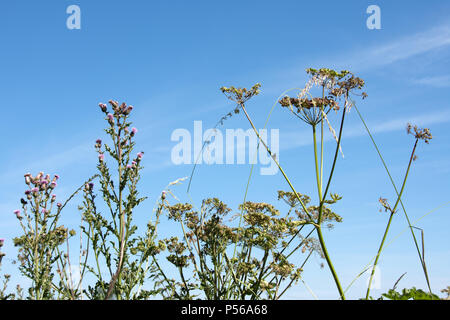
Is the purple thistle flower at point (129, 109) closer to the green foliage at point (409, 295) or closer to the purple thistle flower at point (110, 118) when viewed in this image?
the purple thistle flower at point (110, 118)

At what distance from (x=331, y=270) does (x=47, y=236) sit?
2.97 metres

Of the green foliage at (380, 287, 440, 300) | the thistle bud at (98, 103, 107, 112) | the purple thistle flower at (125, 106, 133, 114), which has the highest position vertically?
the thistle bud at (98, 103, 107, 112)

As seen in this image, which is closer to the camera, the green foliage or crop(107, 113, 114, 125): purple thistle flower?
the green foliage

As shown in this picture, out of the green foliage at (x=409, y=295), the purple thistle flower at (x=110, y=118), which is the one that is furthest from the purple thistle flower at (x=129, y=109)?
the green foliage at (x=409, y=295)

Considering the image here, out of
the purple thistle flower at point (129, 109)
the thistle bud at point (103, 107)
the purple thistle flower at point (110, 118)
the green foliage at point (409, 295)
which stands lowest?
the green foliage at point (409, 295)

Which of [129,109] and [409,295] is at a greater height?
[129,109]

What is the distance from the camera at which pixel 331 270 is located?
173 inches

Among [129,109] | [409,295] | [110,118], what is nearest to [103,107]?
[110,118]

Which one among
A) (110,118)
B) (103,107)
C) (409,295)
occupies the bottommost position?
(409,295)

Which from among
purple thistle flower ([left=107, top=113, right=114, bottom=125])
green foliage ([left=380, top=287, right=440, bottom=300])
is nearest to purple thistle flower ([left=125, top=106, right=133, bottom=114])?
purple thistle flower ([left=107, top=113, right=114, bottom=125])

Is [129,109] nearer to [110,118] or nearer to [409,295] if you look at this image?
[110,118]

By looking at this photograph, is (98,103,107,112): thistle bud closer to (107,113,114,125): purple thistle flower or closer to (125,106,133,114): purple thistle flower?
(107,113,114,125): purple thistle flower
